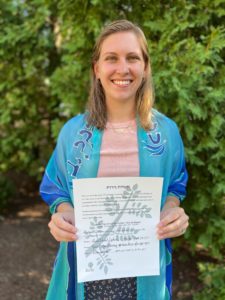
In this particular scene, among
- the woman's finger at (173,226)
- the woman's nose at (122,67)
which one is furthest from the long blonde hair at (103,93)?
the woman's finger at (173,226)

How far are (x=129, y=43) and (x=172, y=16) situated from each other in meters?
1.25

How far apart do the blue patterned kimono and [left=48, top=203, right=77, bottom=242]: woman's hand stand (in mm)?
106

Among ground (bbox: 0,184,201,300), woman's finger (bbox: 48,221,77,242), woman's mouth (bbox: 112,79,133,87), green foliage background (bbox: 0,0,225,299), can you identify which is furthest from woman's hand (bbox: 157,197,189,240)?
ground (bbox: 0,184,201,300)

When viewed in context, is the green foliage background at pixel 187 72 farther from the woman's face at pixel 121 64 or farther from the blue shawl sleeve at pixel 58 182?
the blue shawl sleeve at pixel 58 182

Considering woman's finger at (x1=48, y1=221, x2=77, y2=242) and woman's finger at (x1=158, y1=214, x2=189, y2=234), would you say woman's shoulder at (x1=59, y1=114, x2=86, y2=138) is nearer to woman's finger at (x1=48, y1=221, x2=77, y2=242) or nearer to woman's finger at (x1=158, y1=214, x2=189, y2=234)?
woman's finger at (x1=48, y1=221, x2=77, y2=242)

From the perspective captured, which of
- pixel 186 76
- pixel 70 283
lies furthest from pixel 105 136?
pixel 186 76

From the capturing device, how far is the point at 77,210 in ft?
5.68

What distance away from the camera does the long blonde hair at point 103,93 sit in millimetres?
1919

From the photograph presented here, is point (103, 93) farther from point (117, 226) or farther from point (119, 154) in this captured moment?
point (117, 226)

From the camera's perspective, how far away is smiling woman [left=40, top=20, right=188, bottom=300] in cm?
189

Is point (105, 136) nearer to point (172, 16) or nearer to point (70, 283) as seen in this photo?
point (70, 283)

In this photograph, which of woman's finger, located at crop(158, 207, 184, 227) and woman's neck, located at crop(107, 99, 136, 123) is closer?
woman's finger, located at crop(158, 207, 184, 227)

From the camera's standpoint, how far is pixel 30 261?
13.5 ft

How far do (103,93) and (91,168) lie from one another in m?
0.38
